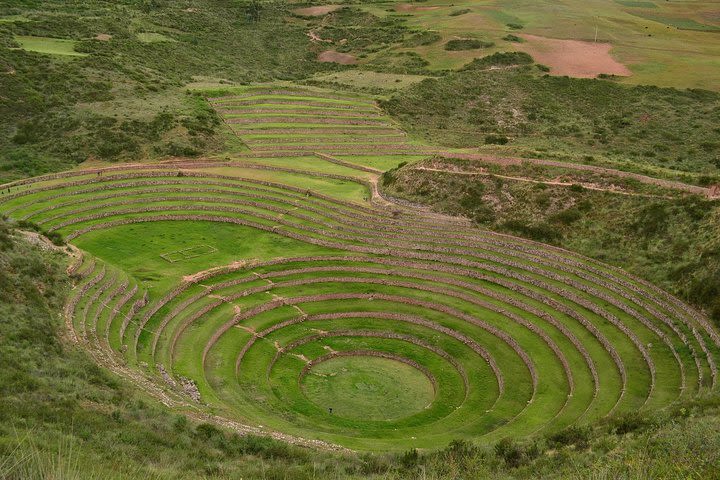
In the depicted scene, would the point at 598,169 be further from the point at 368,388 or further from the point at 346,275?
the point at 368,388

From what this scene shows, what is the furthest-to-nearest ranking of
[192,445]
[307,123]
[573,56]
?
1. [573,56]
2. [307,123]
3. [192,445]

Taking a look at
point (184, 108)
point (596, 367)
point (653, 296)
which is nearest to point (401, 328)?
point (596, 367)

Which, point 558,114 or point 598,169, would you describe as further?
point 558,114

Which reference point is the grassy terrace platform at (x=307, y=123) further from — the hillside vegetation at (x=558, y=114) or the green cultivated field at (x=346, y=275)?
the hillside vegetation at (x=558, y=114)

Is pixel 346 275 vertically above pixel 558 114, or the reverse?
pixel 558 114

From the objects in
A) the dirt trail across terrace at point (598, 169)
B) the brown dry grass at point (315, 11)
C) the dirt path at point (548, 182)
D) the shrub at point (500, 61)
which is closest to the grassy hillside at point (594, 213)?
the dirt path at point (548, 182)

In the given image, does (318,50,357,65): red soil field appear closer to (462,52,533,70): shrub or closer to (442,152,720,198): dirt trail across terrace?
(462,52,533,70): shrub

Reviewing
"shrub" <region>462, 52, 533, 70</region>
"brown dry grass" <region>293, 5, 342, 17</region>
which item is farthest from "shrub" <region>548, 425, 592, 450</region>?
"brown dry grass" <region>293, 5, 342, 17</region>

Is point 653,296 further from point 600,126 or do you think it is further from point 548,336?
point 600,126

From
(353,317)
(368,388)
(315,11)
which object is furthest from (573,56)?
(368,388)
